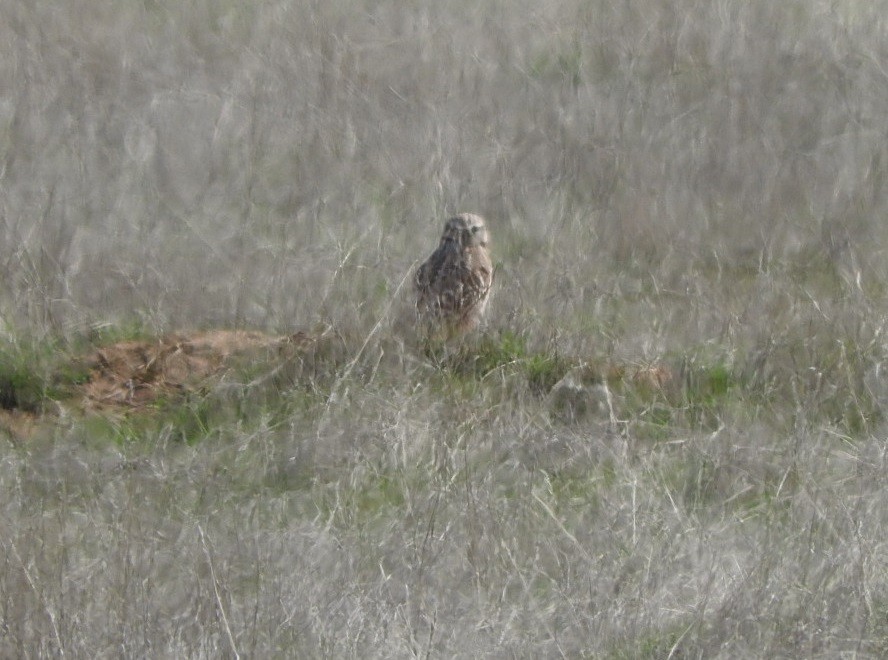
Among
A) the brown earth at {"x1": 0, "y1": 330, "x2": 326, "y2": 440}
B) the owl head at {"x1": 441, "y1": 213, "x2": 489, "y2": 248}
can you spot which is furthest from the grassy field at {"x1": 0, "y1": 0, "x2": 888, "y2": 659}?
the owl head at {"x1": 441, "y1": 213, "x2": 489, "y2": 248}

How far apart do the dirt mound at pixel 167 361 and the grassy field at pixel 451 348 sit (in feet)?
0.30

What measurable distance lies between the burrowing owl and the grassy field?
0.40ft

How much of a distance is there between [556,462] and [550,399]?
0.46m

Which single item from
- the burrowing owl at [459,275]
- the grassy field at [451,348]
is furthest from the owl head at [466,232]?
the grassy field at [451,348]

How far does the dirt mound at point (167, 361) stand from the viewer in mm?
5312

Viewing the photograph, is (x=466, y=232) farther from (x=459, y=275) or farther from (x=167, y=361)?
(x=167, y=361)

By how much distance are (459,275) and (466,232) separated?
0.27 meters

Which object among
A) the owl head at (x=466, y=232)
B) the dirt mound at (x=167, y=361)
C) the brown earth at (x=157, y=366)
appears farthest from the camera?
the owl head at (x=466, y=232)

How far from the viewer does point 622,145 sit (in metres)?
7.30

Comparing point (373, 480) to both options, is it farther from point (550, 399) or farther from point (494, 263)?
point (494, 263)

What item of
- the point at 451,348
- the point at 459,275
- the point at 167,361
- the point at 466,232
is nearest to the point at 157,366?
the point at 167,361

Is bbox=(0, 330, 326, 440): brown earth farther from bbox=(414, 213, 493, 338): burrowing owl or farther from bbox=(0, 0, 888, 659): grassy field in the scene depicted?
bbox=(414, 213, 493, 338): burrowing owl

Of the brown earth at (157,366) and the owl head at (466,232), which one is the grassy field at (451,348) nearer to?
the brown earth at (157,366)

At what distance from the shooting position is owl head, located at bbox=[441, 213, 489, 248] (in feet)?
20.2
